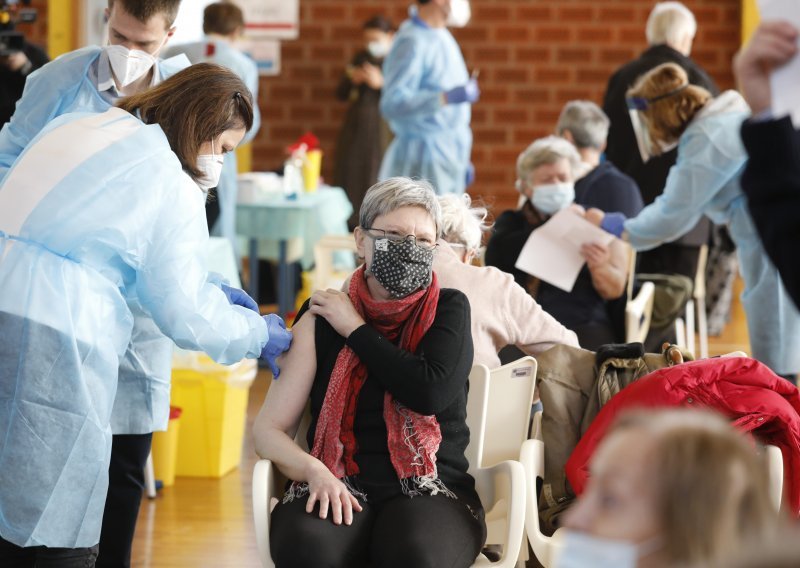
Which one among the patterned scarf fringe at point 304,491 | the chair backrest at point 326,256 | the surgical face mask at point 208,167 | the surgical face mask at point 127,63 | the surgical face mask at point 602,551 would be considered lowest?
the chair backrest at point 326,256

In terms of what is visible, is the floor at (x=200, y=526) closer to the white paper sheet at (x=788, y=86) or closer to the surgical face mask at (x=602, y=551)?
the surgical face mask at (x=602, y=551)

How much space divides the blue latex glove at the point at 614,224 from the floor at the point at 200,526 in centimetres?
142

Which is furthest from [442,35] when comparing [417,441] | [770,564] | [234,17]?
[770,564]

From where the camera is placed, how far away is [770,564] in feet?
2.64

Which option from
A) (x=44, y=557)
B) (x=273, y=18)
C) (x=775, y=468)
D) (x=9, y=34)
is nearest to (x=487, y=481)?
(x=775, y=468)

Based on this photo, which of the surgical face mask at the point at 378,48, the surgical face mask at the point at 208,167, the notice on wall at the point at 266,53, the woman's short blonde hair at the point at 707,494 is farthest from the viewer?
the notice on wall at the point at 266,53

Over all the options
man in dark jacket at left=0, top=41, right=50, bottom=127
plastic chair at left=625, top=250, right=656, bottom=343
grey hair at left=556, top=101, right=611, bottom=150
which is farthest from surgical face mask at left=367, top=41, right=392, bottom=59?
plastic chair at left=625, top=250, right=656, bottom=343

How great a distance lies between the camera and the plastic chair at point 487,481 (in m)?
2.16

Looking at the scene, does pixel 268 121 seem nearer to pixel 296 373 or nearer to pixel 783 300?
pixel 783 300

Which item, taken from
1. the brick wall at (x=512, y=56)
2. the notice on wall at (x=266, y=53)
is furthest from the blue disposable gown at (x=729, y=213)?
the notice on wall at (x=266, y=53)

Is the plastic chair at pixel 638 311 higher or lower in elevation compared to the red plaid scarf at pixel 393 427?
lower

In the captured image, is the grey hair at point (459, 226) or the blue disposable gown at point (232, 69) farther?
the blue disposable gown at point (232, 69)

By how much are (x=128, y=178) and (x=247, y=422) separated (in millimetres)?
2778

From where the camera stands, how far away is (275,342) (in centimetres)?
225
